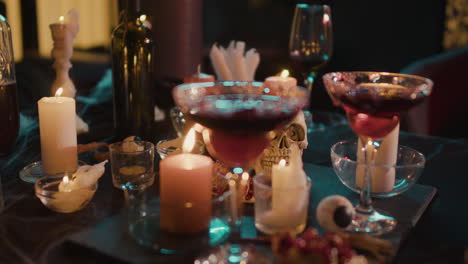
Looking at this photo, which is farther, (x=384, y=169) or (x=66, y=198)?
(x=384, y=169)

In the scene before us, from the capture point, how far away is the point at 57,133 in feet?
3.72

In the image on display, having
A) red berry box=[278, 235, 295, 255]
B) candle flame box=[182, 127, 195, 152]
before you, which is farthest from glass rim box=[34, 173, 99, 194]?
red berry box=[278, 235, 295, 255]

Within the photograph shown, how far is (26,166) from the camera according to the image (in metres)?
1.18

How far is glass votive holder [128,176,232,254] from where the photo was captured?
81 centimetres

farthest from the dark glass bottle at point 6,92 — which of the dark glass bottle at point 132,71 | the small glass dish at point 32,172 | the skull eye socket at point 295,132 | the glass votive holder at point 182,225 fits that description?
the skull eye socket at point 295,132

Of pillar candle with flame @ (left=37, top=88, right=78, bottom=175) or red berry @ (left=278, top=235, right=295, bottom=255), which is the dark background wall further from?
red berry @ (left=278, top=235, right=295, bottom=255)

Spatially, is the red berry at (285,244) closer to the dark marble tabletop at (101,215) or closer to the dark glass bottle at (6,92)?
the dark marble tabletop at (101,215)

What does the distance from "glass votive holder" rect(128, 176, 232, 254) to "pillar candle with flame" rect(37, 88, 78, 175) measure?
0.35m

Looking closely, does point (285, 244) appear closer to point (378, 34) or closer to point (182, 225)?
point (182, 225)

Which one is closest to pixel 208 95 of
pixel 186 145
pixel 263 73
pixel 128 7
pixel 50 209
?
pixel 186 145

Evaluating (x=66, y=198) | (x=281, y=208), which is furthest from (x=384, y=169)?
(x=66, y=198)

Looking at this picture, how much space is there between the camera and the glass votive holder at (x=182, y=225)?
0.81m

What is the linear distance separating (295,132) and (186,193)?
0.35 meters

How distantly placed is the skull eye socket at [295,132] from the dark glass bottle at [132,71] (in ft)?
1.49
